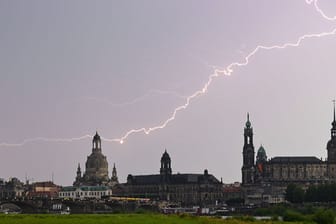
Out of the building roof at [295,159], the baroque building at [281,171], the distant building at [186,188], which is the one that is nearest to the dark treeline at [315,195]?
the baroque building at [281,171]

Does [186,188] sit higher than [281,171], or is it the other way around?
[281,171]

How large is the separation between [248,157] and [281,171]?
8.67m

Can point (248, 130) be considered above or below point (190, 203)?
above

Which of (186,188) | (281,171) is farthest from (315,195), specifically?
(186,188)

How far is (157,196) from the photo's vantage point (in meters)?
197

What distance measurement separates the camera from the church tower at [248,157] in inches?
7047

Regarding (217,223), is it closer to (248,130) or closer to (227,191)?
(248,130)

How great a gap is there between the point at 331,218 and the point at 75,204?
8376 centimetres

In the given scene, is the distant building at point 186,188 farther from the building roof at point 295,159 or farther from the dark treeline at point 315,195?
the dark treeline at point 315,195

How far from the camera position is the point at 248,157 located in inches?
7042

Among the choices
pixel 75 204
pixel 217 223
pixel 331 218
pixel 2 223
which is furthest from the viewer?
pixel 75 204

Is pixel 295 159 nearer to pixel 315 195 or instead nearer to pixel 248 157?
pixel 248 157

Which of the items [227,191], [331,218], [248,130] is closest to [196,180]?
[227,191]

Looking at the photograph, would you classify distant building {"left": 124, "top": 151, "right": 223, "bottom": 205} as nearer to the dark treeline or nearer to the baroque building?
the baroque building
